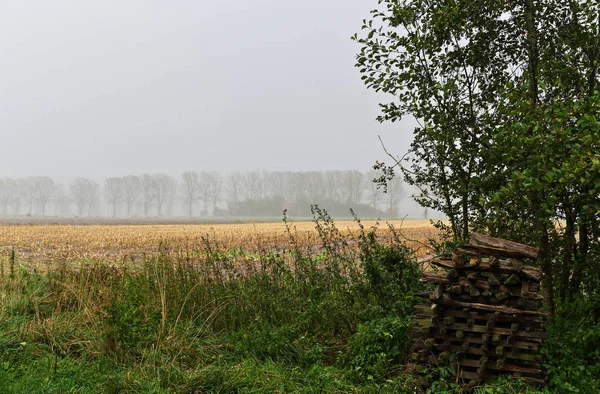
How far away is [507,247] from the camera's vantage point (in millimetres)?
5125

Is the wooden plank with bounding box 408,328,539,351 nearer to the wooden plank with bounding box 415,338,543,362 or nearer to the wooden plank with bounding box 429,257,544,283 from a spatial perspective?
the wooden plank with bounding box 415,338,543,362

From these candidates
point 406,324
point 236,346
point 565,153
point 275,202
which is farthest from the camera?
point 275,202

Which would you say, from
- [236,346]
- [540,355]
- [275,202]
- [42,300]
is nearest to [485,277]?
[540,355]

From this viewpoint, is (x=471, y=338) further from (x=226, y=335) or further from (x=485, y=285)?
(x=226, y=335)

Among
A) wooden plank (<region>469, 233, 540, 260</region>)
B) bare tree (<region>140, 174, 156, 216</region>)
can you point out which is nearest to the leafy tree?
wooden plank (<region>469, 233, 540, 260</region>)

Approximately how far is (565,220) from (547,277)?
35.8 inches

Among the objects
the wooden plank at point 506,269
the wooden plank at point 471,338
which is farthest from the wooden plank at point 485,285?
the wooden plank at point 471,338

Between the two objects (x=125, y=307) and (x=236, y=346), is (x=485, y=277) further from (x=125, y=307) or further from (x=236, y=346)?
(x=125, y=307)

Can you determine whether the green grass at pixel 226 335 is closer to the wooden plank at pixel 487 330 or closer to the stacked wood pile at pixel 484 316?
the stacked wood pile at pixel 484 316

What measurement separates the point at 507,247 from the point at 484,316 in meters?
0.88

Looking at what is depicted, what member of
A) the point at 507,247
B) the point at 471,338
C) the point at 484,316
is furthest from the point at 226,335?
the point at 507,247

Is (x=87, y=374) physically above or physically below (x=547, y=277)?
below

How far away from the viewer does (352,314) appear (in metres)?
6.67

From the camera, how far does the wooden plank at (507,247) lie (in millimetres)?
5070
